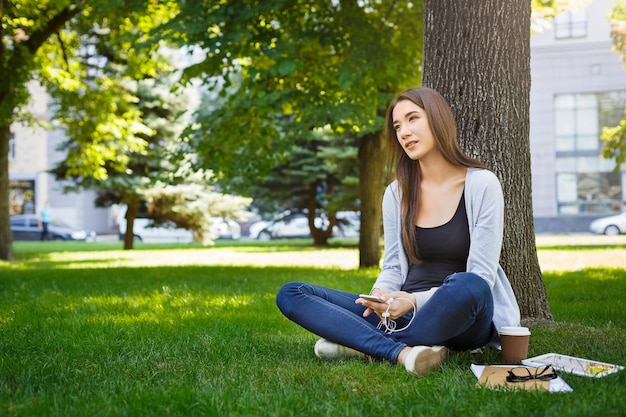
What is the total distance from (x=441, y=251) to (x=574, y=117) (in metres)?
35.8

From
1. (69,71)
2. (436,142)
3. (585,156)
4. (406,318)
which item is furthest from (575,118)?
(406,318)

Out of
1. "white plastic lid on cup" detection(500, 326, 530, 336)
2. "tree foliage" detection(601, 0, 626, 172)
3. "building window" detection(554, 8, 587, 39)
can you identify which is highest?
"building window" detection(554, 8, 587, 39)

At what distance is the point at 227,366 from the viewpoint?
164 inches

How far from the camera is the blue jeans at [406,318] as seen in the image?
3840mm

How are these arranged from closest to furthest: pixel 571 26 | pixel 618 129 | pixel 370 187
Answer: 1. pixel 370 187
2. pixel 618 129
3. pixel 571 26

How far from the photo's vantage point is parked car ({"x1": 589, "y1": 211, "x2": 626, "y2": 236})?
3212cm

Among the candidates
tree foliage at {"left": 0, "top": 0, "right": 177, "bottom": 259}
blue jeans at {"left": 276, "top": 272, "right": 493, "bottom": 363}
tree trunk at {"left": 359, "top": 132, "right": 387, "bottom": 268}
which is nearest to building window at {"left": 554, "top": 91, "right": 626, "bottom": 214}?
tree foliage at {"left": 0, "top": 0, "right": 177, "bottom": 259}

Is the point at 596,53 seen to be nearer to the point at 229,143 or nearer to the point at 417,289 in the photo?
the point at 229,143

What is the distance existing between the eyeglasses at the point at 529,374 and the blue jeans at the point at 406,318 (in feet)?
1.31

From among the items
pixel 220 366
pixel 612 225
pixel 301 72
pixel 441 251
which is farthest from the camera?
pixel 612 225

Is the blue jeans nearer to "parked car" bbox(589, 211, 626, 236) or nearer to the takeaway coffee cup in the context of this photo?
the takeaway coffee cup

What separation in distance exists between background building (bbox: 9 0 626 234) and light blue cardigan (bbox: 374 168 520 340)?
3436cm

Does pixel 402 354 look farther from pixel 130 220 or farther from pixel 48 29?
pixel 130 220

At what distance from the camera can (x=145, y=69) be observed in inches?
657
